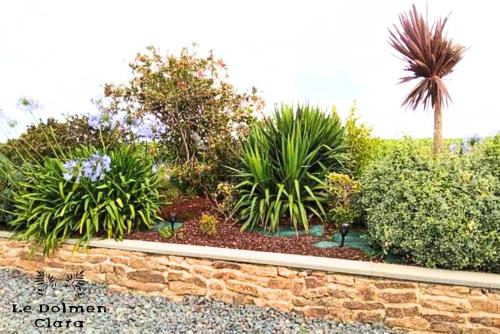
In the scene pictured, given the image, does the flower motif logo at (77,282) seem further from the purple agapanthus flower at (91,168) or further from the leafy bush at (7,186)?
the leafy bush at (7,186)

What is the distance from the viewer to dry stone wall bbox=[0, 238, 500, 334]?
13.2 ft

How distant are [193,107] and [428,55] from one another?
324 centimetres

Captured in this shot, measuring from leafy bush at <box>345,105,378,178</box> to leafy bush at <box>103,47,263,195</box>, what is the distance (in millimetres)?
1465

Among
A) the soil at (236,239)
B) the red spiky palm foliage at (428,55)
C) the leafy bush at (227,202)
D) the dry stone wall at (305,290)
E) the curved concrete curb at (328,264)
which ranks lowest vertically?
the dry stone wall at (305,290)

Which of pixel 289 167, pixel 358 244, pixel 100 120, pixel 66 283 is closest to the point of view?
pixel 358 244

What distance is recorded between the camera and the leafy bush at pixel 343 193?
17.1ft

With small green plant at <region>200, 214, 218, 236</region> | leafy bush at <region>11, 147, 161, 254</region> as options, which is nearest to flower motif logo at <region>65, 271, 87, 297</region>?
leafy bush at <region>11, 147, 161, 254</region>

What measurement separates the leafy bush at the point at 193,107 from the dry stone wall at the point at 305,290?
199 centimetres

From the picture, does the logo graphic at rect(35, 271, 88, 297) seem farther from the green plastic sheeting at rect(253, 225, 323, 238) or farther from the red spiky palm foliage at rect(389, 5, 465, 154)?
the red spiky palm foliage at rect(389, 5, 465, 154)

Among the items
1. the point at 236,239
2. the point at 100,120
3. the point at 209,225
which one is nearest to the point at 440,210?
the point at 236,239

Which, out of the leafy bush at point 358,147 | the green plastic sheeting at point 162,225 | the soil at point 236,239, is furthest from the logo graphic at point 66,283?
the leafy bush at point 358,147

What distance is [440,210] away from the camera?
165 inches

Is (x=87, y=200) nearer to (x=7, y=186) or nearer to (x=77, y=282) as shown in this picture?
(x=77, y=282)

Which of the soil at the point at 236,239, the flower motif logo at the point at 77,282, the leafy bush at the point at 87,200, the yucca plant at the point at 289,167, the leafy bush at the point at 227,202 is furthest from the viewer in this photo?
the leafy bush at the point at 227,202
